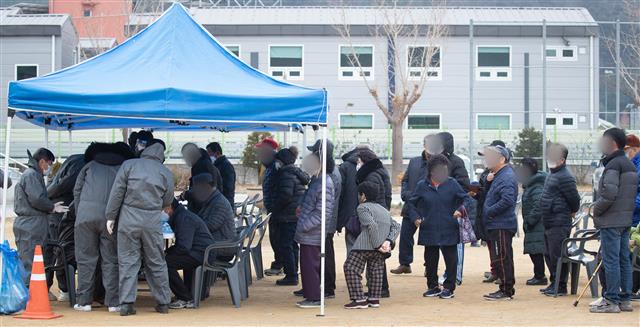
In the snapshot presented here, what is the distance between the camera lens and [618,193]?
33.0 feet

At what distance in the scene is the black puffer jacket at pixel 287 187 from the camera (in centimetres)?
1337

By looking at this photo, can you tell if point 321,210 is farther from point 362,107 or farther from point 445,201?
point 362,107

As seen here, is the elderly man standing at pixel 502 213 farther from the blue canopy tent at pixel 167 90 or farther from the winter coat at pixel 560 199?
the blue canopy tent at pixel 167 90

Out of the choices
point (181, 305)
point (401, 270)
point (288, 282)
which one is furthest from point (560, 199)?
→ point (181, 305)

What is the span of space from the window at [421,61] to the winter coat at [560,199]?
84.8 ft

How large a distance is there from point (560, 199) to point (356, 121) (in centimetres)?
2907

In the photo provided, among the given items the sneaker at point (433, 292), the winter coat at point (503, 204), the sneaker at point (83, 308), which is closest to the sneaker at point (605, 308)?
the winter coat at point (503, 204)

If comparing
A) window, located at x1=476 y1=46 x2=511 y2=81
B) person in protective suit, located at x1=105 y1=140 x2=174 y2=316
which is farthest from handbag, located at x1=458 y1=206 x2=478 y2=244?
window, located at x1=476 y1=46 x2=511 y2=81

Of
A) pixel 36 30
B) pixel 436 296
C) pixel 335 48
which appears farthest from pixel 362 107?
pixel 436 296

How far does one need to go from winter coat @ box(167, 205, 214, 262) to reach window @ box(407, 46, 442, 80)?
2723 centimetres

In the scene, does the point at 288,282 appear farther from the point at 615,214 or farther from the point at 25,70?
the point at 25,70

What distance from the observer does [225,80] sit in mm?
10820

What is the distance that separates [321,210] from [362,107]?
30190 mm

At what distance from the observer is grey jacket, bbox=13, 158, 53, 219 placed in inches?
420
